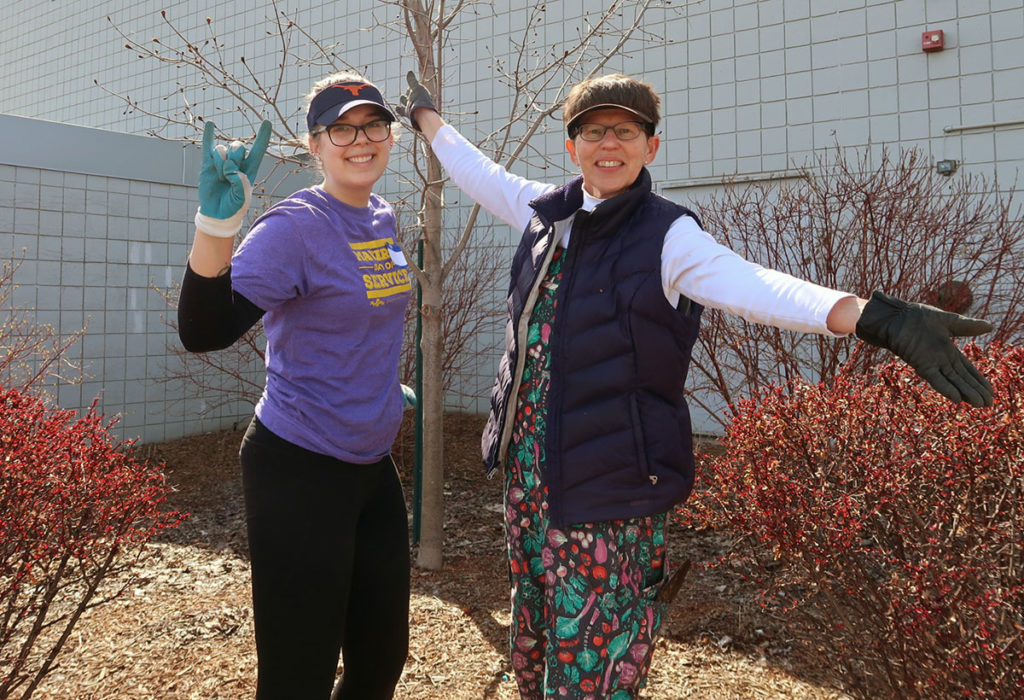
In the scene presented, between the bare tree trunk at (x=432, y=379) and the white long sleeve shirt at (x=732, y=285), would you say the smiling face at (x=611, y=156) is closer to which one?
the white long sleeve shirt at (x=732, y=285)

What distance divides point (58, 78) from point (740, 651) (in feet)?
43.4

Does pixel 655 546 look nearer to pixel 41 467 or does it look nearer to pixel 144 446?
pixel 41 467

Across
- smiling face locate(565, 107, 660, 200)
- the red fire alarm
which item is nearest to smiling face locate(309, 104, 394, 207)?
smiling face locate(565, 107, 660, 200)

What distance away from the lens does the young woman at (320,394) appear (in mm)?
1654

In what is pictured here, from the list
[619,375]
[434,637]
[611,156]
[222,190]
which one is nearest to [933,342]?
[619,375]

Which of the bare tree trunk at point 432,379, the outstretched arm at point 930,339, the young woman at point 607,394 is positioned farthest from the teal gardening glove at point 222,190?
the bare tree trunk at point 432,379

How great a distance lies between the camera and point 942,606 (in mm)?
2016

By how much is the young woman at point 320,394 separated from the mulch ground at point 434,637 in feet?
3.24

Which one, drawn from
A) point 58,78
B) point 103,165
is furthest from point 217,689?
point 58,78

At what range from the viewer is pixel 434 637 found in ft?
11.1

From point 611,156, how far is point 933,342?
Answer: 2.76ft

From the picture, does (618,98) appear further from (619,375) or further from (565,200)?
(619,375)

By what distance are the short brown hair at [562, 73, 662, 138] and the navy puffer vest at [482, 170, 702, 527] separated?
0.66 ft

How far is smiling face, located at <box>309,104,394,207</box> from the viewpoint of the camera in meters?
1.98
